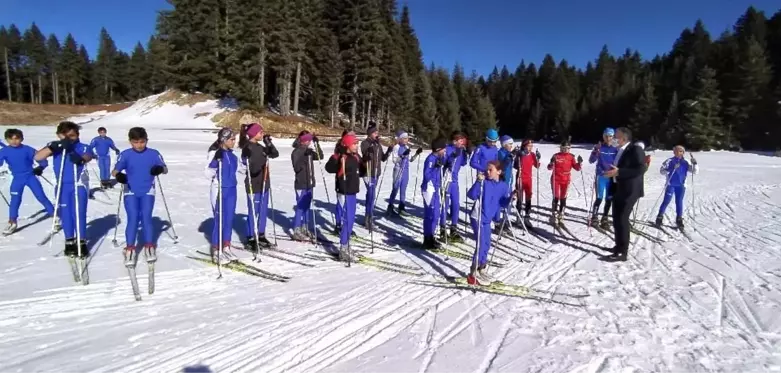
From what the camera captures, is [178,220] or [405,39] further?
[405,39]

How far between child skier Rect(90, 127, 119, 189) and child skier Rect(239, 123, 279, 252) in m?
8.08

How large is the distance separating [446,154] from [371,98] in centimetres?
4054

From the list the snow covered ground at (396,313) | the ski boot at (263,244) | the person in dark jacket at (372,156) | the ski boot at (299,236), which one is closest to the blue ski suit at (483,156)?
the snow covered ground at (396,313)

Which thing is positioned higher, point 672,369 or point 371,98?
point 371,98

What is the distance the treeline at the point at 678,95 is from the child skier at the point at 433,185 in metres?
53.1

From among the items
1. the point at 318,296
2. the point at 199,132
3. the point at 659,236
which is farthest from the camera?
the point at 199,132

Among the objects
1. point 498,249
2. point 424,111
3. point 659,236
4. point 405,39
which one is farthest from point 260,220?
point 405,39


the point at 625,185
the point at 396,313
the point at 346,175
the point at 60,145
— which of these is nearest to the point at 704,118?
the point at 625,185

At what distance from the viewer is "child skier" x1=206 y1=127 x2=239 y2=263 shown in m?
7.43

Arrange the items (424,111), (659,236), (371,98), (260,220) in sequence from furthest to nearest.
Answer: (424,111), (371,98), (659,236), (260,220)

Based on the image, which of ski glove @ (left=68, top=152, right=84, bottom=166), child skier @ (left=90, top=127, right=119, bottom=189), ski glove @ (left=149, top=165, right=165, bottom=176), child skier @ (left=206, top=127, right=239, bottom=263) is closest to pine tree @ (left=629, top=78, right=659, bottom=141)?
child skier @ (left=90, top=127, right=119, bottom=189)

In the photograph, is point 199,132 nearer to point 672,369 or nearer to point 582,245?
point 582,245

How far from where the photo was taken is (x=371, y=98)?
161ft

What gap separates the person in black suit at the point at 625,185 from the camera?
8.44m
